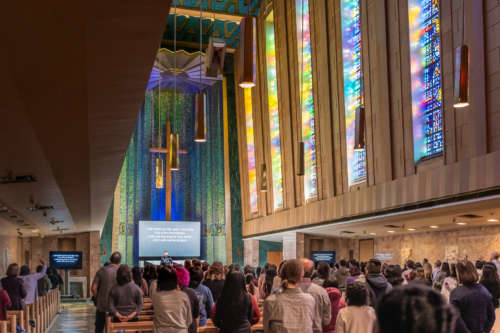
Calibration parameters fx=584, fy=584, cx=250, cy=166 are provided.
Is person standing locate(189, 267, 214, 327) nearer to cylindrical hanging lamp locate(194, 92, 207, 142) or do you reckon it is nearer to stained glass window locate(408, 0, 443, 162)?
cylindrical hanging lamp locate(194, 92, 207, 142)

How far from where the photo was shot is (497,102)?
9.70 metres

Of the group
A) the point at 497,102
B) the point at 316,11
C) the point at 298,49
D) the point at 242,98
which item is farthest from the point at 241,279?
the point at 242,98

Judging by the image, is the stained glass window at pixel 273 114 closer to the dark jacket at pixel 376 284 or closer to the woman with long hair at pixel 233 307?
the dark jacket at pixel 376 284

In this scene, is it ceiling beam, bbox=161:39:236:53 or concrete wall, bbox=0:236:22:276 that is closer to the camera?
concrete wall, bbox=0:236:22:276

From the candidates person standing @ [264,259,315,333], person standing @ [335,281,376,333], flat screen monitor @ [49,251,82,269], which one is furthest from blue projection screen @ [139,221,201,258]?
person standing @ [335,281,376,333]

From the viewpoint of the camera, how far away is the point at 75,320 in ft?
47.6

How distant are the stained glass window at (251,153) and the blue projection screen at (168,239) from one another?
123 inches

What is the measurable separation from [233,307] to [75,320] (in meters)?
11.0

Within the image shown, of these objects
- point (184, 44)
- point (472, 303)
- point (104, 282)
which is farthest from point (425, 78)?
point (184, 44)

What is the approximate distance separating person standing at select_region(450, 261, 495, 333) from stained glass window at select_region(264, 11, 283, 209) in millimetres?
16801

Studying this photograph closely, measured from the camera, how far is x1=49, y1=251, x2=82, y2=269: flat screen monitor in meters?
19.6

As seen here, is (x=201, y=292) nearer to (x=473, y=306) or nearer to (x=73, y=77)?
(x=473, y=306)

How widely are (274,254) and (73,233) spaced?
879 centimetres

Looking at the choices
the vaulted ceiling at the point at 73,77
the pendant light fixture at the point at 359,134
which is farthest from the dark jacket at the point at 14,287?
the pendant light fixture at the point at 359,134
